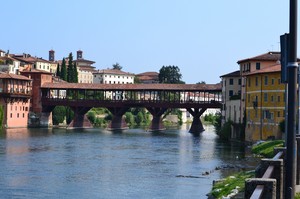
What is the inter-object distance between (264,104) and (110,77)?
5190 inches

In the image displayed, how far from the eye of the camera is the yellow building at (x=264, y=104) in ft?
183

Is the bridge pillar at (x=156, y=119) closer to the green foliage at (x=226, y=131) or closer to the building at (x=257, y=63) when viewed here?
the green foliage at (x=226, y=131)

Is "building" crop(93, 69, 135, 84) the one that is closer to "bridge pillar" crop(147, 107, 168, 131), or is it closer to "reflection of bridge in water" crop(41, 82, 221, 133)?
"reflection of bridge in water" crop(41, 82, 221, 133)

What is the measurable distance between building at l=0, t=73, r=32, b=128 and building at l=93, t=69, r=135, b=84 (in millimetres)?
82026

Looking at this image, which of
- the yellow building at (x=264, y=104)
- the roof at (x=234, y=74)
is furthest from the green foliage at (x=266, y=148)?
the roof at (x=234, y=74)

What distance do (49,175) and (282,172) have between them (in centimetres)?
2272

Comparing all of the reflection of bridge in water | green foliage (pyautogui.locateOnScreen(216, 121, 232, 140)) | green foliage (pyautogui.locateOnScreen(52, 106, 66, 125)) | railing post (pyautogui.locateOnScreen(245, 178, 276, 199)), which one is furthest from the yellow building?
green foliage (pyautogui.locateOnScreen(52, 106, 66, 125))

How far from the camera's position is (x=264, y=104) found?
58469mm

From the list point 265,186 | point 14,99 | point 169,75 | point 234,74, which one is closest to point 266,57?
point 234,74

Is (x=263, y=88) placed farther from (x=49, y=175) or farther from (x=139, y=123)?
(x=139, y=123)

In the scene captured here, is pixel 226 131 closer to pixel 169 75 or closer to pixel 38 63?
pixel 38 63

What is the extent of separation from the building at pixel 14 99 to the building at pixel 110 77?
82.0 m

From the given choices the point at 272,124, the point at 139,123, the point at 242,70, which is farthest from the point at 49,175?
the point at 139,123

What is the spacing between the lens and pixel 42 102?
105 m
